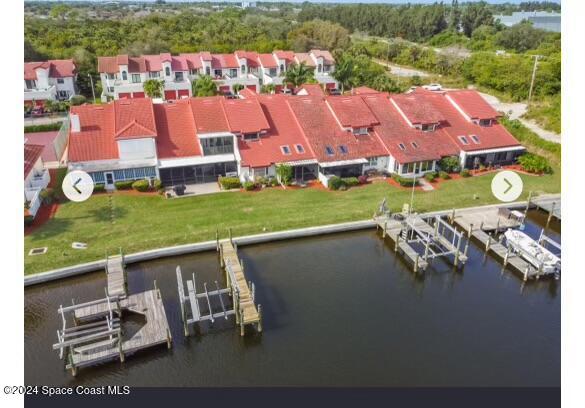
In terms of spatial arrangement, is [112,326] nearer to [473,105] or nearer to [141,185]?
[141,185]

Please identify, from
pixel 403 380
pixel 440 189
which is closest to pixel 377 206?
pixel 440 189

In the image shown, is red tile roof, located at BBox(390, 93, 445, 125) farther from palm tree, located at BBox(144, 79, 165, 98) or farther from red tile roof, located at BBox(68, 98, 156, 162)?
palm tree, located at BBox(144, 79, 165, 98)

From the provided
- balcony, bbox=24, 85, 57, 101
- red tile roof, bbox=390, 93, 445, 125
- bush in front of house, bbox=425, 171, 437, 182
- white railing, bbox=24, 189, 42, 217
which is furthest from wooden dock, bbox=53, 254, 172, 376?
balcony, bbox=24, 85, 57, 101

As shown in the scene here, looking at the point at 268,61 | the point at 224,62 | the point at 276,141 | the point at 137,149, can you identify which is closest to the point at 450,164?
the point at 276,141

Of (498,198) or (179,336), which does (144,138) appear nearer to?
(179,336)

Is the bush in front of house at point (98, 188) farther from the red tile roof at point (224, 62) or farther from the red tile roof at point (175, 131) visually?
the red tile roof at point (224, 62)
